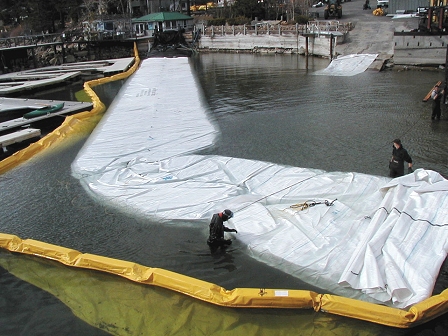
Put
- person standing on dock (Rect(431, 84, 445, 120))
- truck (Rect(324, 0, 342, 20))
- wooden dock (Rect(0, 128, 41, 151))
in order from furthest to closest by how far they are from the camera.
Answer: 1. truck (Rect(324, 0, 342, 20))
2. wooden dock (Rect(0, 128, 41, 151))
3. person standing on dock (Rect(431, 84, 445, 120))

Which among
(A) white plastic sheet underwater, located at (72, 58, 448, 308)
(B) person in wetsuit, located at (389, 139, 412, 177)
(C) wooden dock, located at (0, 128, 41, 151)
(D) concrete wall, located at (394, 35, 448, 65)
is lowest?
(A) white plastic sheet underwater, located at (72, 58, 448, 308)

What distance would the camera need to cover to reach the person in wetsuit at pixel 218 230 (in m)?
10.4

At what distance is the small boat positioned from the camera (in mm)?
24688

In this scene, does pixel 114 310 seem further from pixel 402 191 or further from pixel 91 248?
pixel 402 191

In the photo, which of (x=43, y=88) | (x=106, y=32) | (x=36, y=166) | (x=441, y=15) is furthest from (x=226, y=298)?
(x=106, y=32)

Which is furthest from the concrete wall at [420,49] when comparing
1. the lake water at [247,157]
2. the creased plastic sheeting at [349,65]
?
the lake water at [247,157]

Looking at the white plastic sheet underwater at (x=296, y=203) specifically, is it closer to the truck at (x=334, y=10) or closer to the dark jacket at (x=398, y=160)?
the dark jacket at (x=398, y=160)

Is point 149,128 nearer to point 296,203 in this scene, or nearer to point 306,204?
point 296,203

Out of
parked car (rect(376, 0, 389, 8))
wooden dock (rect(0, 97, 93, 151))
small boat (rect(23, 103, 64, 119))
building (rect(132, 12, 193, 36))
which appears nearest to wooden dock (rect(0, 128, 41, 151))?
wooden dock (rect(0, 97, 93, 151))

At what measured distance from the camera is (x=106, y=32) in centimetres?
5694

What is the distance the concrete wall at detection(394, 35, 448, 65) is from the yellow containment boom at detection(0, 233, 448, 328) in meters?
27.8

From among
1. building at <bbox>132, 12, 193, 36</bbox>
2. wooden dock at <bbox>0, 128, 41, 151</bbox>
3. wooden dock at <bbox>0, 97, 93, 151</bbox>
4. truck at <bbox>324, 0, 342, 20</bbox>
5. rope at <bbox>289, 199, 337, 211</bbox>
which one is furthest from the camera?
building at <bbox>132, 12, 193, 36</bbox>

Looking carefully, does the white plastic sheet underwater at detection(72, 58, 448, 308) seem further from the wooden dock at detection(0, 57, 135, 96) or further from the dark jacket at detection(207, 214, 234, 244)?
the wooden dock at detection(0, 57, 135, 96)

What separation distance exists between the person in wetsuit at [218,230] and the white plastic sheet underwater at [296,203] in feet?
1.74
